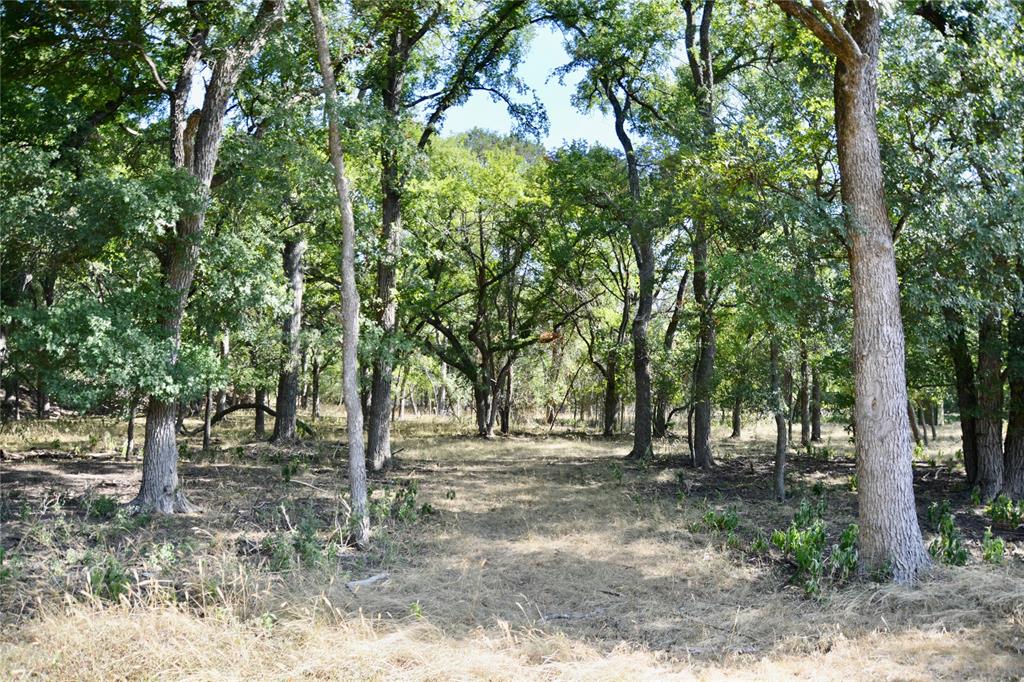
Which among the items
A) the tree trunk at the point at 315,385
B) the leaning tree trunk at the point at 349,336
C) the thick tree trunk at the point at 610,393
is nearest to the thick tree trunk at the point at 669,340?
the thick tree trunk at the point at 610,393

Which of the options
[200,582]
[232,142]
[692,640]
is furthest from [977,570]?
[232,142]

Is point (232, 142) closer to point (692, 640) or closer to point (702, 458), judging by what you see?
point (692, 640)

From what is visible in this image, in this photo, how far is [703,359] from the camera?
613 inches

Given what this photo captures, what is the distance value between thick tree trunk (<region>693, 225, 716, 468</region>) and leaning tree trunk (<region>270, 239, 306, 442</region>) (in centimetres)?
903

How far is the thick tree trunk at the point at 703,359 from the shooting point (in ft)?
46.5

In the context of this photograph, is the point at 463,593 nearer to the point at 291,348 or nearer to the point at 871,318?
the point at 871,318

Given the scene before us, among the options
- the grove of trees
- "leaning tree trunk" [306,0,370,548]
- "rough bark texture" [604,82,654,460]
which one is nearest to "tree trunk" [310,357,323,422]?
the grove of trees

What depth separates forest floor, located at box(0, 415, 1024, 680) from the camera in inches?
189

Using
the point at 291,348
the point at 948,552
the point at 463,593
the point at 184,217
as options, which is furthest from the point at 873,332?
the point at 291,348

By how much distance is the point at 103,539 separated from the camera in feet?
25.0

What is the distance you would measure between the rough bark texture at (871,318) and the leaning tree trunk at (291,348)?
12022mm

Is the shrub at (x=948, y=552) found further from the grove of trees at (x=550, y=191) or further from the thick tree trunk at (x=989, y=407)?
the thick tree trunk at (x=989, y=407)

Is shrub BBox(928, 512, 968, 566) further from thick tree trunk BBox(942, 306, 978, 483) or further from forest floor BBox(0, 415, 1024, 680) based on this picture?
thick tree trunk BBox(942, 306, 978, 483)

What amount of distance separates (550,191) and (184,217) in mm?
9672
